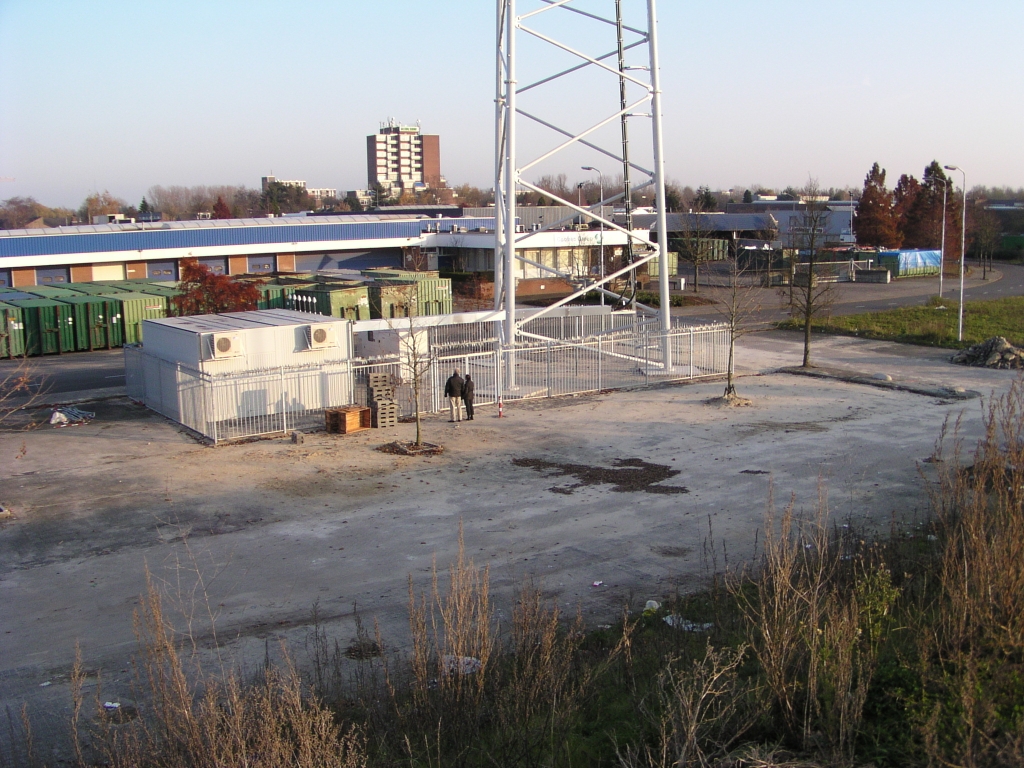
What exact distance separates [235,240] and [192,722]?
43343 mm

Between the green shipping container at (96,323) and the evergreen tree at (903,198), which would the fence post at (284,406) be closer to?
the green shipping container at (96,323)

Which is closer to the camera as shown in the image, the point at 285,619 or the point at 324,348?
the point at 285,619

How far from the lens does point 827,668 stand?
665 cm

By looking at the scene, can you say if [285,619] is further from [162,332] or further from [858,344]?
[858,344]

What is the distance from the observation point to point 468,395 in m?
21.4

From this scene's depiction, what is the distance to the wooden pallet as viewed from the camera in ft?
66.3

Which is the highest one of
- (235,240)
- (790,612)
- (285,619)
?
(235,240)

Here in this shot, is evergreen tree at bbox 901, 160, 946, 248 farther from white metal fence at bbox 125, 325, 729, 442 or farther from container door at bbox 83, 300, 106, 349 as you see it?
container door at bbox 83, 300, 106, 349

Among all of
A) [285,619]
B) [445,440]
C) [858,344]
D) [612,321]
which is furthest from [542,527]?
[858,344]

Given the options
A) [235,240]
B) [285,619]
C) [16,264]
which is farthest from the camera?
[235,240]

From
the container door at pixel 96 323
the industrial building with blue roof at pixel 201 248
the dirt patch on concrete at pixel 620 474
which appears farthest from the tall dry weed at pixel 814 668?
the industrial building with blue roof at pixel 201 248

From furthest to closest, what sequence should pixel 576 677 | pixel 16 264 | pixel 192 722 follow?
pixel 16 264 → pixel 576 677 → pixel 192 722

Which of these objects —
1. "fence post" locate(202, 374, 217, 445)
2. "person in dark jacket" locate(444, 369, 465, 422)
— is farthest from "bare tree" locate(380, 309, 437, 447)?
"fence post" locate(202, 374, 217, 445)

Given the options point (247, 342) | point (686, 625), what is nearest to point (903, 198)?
point (247, 342)
